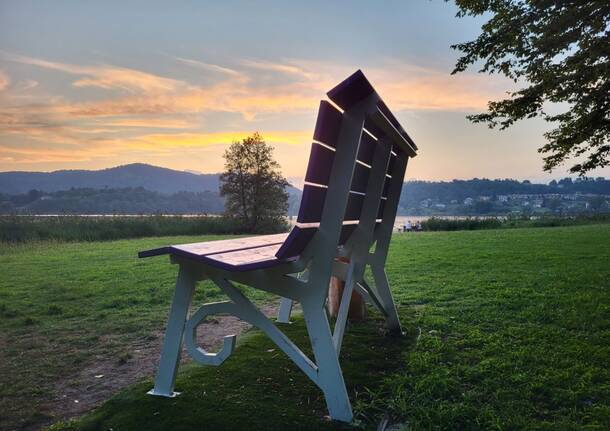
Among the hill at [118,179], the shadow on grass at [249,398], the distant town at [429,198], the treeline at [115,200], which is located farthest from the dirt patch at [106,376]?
the hill at [118,179]

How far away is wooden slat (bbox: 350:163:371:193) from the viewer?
125 inches

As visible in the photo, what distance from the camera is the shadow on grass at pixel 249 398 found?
266 centimetres

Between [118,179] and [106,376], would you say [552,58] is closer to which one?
[106,376]

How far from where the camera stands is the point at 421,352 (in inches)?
157

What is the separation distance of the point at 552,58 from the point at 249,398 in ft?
28.1

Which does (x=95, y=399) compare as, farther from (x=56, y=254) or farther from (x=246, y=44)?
(x=56, y=254)

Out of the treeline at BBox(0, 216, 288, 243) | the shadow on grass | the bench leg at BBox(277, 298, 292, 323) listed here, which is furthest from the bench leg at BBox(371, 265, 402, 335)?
the treeline at BBox(0, 216, 288, 243)

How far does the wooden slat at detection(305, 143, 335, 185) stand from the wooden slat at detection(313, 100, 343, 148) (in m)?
0.04

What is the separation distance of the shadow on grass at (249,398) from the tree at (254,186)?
1033 inches

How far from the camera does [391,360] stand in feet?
12.5

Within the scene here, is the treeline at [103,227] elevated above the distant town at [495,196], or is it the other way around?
the distant town at [495,196]

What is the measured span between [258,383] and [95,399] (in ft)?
3.71

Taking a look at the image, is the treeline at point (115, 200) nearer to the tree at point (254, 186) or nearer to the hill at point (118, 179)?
the tree at point (254, 186)

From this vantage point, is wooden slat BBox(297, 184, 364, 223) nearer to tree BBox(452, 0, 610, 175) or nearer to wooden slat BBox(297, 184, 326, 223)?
wooden slat BBox(297, 184, 326, 223)
